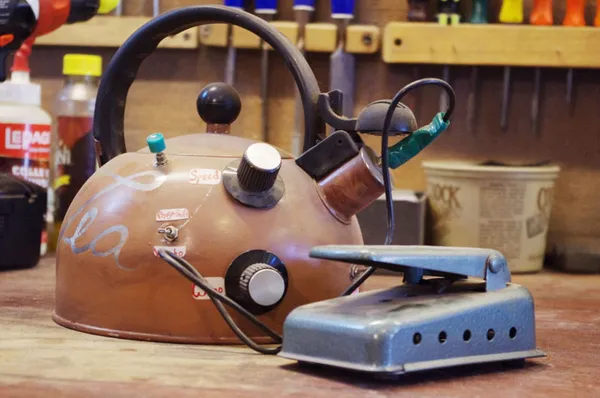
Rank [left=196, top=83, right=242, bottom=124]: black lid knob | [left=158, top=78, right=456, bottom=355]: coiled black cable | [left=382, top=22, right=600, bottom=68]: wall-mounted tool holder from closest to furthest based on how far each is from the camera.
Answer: [left=158, top=78, right=456, bottom=355]: coiled black cable
[left=196, top=83, right=242, bottom=124]: black lid knob
[left=382, top=22, right=600, bottom=68]: wall-mounted tool holder

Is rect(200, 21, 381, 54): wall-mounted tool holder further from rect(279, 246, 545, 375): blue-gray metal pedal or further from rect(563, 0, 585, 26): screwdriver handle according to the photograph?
rect(279, 246, 545, 375): blue-gray metal pedal

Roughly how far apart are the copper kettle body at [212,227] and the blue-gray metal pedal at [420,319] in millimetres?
82

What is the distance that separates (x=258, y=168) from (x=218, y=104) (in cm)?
12

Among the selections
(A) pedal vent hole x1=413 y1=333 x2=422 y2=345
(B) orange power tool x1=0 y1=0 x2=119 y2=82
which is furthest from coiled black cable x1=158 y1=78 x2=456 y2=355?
(B) orange power tool x1=0 y1=0 x2=119 y2=82

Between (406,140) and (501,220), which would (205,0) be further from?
(406,140)

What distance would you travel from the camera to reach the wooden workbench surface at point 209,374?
1.93 feet

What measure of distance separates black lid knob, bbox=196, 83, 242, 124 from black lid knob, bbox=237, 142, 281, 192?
9 cm

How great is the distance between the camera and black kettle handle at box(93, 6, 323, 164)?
79cm

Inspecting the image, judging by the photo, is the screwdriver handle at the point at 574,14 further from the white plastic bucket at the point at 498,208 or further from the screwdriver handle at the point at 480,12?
the white plastic bucket at the point at 498,208

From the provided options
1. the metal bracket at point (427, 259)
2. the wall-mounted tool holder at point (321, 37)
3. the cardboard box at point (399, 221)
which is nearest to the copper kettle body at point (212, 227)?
the metal bracket at point (427, 259)

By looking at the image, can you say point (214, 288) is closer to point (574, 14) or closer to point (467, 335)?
point (467, 335)

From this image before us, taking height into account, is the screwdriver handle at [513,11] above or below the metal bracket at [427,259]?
above

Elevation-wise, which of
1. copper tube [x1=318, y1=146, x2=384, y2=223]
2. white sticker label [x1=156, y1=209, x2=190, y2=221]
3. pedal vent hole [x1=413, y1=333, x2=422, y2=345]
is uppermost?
copper tube [x1=318, y1=146, x2=384, y2=223]

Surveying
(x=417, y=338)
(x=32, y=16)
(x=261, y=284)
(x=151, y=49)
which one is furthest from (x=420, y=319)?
(x=32, y=16)
